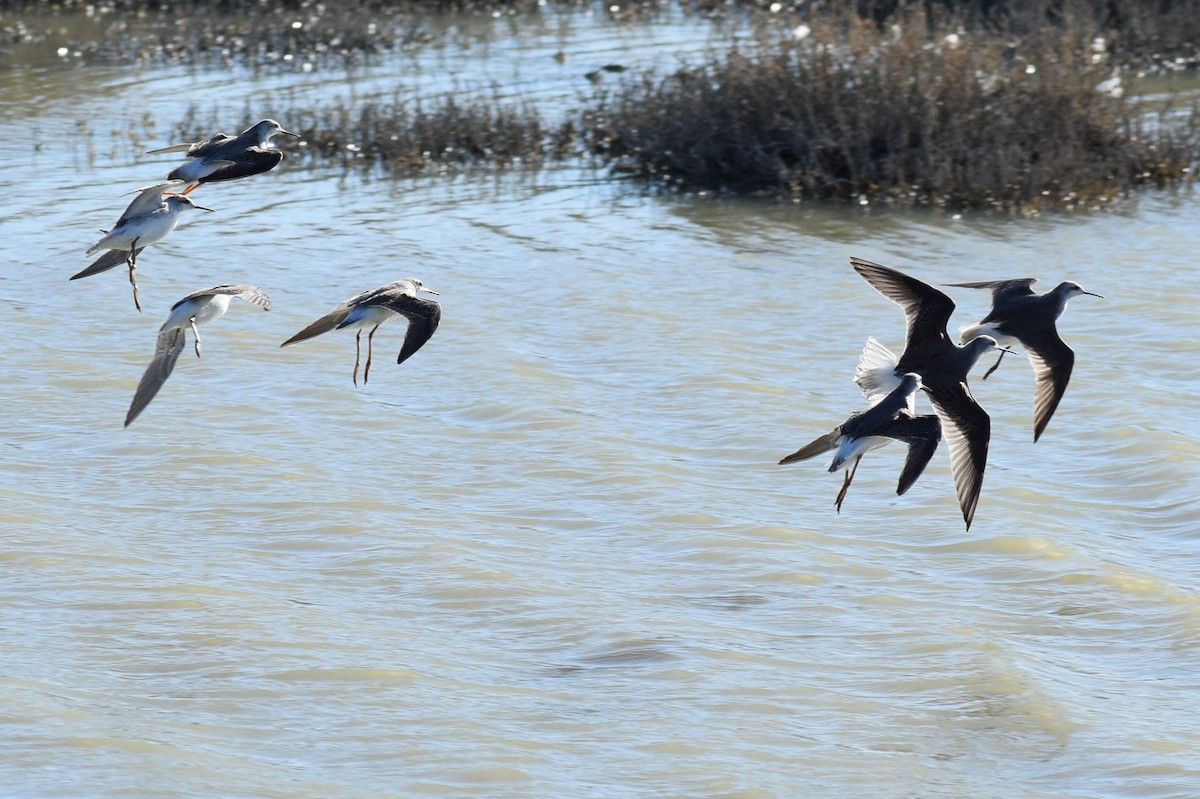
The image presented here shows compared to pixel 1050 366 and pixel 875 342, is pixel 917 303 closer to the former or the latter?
pixel 875 342

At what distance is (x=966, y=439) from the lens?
6301mm

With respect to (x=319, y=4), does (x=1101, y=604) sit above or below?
below

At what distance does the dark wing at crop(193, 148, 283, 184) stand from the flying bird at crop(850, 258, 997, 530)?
89.2 inches

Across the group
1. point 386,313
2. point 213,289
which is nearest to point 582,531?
point 386,313

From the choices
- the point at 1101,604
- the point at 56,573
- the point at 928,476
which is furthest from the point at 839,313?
the point at 56,573

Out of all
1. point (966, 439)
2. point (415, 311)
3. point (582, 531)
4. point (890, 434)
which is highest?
point (415, 311)

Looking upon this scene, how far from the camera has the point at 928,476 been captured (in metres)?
8.87

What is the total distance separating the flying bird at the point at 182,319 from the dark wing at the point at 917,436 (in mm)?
2418

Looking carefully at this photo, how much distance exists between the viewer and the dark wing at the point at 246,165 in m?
6.22

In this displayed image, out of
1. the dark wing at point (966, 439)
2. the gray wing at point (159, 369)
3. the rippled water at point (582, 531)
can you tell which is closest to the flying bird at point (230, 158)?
the gray wing at point (159, 369)

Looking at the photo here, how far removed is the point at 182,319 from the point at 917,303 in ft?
9.73

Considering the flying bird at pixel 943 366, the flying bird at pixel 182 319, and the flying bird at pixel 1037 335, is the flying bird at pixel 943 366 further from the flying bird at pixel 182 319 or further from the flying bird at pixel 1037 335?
the flying bird at pixel 182 319

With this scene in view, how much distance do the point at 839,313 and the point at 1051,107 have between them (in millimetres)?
3513

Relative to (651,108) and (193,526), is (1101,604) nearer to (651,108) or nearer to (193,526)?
(193,526)
